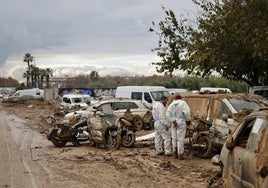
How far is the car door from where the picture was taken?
17.9ft

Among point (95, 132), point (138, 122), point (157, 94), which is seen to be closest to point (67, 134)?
point (95, 132)

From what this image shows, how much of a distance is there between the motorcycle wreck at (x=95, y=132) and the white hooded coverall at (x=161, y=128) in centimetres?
179

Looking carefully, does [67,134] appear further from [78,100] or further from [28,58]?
[28,58]

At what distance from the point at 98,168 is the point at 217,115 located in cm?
372

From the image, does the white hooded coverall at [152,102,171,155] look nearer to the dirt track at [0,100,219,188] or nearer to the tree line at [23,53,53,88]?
the dirt track at [0,100,219,188]

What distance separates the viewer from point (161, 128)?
1332 cm

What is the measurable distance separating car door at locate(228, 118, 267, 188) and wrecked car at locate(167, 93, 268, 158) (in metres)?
5.49

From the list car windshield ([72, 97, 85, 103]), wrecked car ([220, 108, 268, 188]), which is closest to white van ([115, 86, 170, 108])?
car windshield ([72, 97, 85, 103])

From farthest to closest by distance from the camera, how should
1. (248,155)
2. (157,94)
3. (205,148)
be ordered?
(157,94) < (205,148) < (248,155)

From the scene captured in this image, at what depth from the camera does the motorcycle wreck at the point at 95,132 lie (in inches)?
598

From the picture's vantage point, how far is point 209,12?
79.5 feet

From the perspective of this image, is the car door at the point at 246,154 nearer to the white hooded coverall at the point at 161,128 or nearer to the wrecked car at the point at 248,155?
the wrecked car at the point at 248,155

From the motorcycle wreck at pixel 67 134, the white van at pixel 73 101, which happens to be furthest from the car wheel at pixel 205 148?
the white van at pixel 73 101

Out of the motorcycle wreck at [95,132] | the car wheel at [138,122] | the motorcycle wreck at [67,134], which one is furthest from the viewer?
the car wheel at [138,122]
